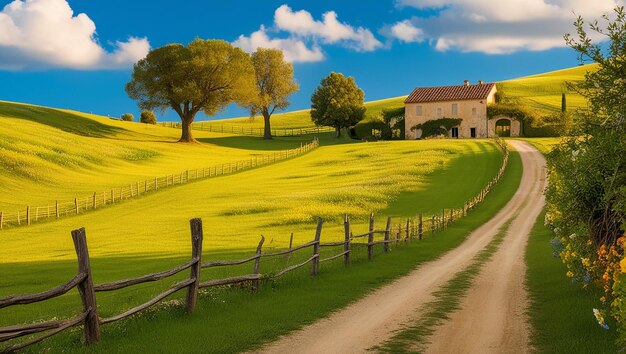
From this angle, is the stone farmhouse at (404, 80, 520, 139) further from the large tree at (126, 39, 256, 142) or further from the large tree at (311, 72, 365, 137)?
the large tree at (126, 39, 256, 142)

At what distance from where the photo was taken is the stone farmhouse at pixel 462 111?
329ft

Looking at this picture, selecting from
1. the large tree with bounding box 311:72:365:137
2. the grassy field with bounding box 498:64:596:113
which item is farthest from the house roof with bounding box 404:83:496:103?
the large tree with bounding box 311:72:365:137

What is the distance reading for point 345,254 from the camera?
70.1 ft

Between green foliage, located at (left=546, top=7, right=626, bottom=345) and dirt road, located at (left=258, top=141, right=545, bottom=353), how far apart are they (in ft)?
6.90

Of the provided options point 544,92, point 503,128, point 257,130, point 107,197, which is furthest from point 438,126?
point 107,197

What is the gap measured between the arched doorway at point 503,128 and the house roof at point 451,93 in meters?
5.28

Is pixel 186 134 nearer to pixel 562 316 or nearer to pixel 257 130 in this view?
pixel 257 130

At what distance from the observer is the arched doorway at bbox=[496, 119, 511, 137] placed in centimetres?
10045

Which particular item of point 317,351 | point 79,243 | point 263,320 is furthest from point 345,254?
point 79,243

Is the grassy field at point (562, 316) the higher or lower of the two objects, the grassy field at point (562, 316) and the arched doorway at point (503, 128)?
the lower

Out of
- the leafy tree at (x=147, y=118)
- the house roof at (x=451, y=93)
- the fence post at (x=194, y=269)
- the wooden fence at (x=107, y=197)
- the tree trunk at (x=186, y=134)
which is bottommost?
the wooden fence at (x=107, y=197)

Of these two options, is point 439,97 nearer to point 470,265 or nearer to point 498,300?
point 470,265

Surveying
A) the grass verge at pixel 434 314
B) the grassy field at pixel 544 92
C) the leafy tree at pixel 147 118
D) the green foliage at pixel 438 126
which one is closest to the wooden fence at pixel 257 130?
the leafy tree at pixel 147 118

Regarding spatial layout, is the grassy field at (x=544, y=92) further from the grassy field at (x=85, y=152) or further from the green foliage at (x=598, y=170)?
the green foliage at (x=598, y=170)
